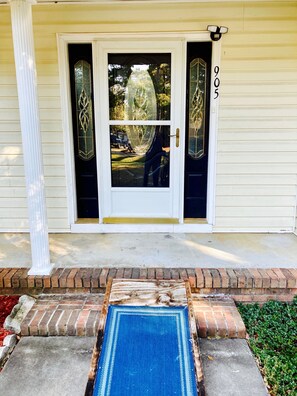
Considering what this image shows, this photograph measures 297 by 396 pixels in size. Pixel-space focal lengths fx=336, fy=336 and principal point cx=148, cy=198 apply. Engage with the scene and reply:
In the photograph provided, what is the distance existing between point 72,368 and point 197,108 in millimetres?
2573

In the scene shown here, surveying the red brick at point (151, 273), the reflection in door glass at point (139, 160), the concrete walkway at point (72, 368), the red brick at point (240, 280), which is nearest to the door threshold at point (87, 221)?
the reflection in door glass at point (139, 160)

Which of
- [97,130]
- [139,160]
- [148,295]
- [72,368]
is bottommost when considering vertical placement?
[72,368]

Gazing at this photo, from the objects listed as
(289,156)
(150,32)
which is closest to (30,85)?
(150,32)

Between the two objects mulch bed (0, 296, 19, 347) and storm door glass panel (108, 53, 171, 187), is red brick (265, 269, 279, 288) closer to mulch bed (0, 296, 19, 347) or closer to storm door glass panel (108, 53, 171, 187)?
storm door glass panel (108, 53, 171, 187)

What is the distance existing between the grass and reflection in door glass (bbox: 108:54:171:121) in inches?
79.9

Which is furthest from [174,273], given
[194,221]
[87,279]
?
[194,221]

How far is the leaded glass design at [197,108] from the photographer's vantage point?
3341 millimetres

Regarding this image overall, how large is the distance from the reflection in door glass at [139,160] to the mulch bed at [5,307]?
1528 mm

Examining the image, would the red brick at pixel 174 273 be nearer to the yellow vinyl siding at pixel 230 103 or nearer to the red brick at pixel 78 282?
the red brick at pixel 78 282

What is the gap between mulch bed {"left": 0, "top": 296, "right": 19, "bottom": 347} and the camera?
233cm

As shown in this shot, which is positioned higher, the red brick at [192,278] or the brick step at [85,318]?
the red brick at [192,278]

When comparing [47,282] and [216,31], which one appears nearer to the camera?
[47,282]

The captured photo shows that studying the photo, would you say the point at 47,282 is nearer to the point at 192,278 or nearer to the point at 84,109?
the point at 192,278

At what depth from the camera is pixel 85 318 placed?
7.85 ft
